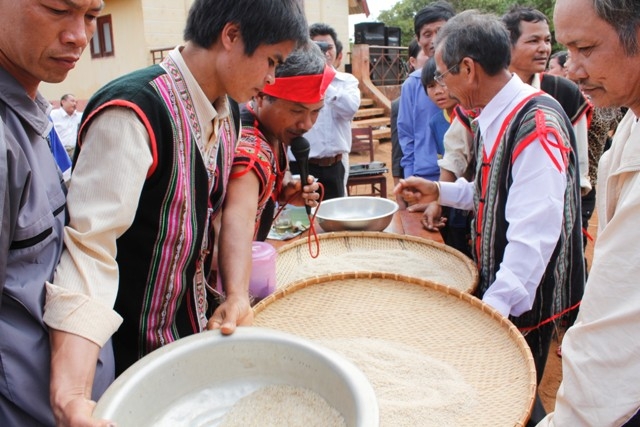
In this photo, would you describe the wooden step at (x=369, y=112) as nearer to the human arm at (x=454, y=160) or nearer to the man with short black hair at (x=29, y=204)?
the human arm at (x=454, y=160)

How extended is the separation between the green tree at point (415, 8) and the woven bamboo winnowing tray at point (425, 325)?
34.3 ft

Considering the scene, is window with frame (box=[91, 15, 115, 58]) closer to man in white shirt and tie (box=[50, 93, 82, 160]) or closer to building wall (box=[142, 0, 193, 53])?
building wall (box=[142, 0, 193, 53])

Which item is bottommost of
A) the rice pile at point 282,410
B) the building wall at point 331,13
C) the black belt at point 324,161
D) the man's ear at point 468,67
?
the black belt at point 324,161

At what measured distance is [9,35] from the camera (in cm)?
85

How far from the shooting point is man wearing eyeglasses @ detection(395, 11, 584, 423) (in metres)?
1.61

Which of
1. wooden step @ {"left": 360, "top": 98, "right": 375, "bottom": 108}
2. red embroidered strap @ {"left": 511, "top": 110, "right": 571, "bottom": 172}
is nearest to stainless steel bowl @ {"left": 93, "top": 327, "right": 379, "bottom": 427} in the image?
red embroidered strap @ {"left": 511, "top": 110, "right": 571, "bottom": 172}

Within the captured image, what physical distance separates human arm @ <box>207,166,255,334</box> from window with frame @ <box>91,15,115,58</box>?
12.3 m

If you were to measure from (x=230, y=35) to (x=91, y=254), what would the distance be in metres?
0.58

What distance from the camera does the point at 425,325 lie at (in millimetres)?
1643

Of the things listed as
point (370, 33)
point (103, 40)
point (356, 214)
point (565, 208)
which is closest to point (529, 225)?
point (565, 208)

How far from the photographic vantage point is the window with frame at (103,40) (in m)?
12.1

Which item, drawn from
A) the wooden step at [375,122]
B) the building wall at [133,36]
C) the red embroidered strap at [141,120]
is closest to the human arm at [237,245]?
the red embroidered strap at [141,120]

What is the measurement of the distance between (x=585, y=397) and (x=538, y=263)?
788 mm

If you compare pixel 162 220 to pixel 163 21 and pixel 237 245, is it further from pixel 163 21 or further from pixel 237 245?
A: pixel 163 21
